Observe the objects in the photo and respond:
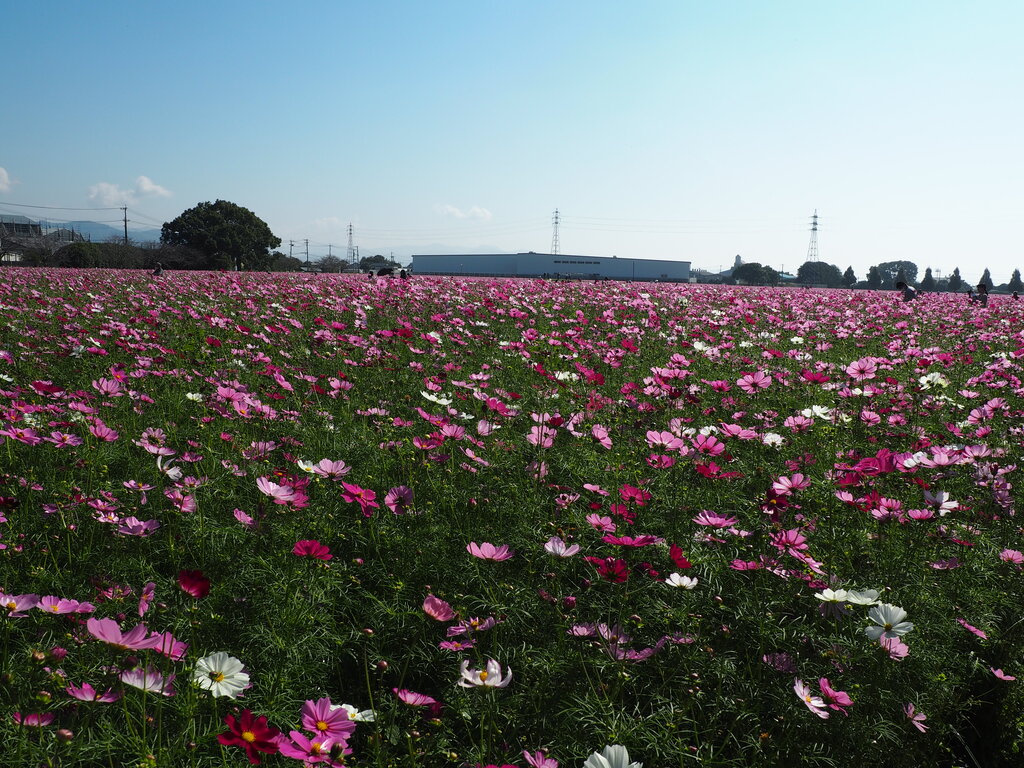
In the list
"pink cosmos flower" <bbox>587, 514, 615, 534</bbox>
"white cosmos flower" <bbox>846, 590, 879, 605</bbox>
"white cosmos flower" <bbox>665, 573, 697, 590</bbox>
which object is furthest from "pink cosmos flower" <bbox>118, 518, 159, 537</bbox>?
"white cosmos flower" <bbox>846, 590, 879, 605</bbox>

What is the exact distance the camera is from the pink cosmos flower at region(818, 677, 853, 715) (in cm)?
122

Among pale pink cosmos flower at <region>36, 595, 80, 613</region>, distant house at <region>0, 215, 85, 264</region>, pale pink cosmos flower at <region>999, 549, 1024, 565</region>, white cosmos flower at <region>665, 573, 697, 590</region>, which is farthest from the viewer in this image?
distant house at <region>0, 215, 85, 264</region>

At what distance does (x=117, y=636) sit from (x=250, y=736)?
308mm

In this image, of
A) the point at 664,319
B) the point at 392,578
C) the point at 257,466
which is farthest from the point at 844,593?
the point at 664,319

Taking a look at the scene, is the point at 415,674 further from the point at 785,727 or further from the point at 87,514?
the point at 87,514

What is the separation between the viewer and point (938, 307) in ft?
34.9

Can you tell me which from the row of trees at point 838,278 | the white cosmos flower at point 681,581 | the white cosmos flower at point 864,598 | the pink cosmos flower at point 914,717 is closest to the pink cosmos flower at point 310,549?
the white cosmos flower at point 681,581

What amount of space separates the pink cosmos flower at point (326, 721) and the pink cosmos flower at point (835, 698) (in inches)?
37.6

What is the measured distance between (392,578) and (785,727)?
1.04 meters

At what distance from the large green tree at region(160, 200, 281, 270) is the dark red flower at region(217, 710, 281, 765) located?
41.3 metres

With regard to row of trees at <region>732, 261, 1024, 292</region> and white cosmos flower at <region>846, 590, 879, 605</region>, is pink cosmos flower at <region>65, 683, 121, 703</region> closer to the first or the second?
white cosmos flower at <region>846, 590, 879, 605</region>

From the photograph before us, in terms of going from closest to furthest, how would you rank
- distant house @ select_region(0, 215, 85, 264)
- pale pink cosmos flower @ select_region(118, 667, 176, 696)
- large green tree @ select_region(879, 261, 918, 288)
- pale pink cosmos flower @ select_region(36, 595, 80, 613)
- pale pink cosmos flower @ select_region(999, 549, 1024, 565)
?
1. pale pink cosmos flower @ select_region(118, 667, 176, 696)
2. pale pink cosmos flower @ select_region(36, 595, 80, 613)
3. pale pink cosmos flower @ select_region(999, 549, 1024, 565)
4. distant house @ select_region(0, 215, 85, 264)
5. large green tree @ select_region(879, 261, 918, 288)

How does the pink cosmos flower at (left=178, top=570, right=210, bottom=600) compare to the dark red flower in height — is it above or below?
above

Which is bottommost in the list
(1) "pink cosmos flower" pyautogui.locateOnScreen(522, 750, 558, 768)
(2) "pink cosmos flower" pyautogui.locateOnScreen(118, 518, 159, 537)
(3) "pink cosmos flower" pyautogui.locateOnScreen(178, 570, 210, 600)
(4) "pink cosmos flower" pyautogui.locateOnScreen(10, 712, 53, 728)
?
(1) "pink cosmos flower" pyautogui.locateOnScreen(522, 750, 558, 768)
